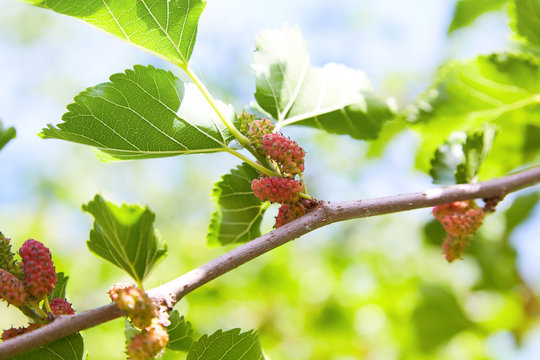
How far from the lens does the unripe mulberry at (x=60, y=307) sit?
68 centimetres

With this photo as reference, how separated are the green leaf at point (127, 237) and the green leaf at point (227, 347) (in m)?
0.13

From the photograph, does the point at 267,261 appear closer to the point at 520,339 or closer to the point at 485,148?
the point at 520,339

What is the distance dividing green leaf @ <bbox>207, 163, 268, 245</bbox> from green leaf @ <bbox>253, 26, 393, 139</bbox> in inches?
5.3

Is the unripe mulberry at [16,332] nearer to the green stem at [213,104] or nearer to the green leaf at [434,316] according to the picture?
the green stem at [213,104]

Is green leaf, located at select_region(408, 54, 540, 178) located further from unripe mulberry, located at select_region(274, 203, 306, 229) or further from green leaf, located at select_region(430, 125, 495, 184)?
unripe mulberry, located at select_region(274, 203, 306, 229)

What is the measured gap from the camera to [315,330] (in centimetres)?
189

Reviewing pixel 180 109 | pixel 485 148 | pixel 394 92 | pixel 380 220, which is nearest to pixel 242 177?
pixel 180 109

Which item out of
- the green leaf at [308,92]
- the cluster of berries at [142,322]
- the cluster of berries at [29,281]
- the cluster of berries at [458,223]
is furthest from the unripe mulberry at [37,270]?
the cluster of berries at [458,223]

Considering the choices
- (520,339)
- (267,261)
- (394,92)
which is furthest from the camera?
(394,92)

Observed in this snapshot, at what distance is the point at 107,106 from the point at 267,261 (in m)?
1.49

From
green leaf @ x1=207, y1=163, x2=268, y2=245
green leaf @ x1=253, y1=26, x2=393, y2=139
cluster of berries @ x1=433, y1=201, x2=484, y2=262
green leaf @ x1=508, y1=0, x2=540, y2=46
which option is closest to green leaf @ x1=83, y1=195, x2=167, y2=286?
green leaf @ x1=207, y1=163, x2=268, y2=245

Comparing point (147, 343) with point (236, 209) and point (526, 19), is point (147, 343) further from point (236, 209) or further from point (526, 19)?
point (526, 19)

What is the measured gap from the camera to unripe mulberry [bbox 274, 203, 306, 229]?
0.75 metres

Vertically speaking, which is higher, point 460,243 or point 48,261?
point 48,261
